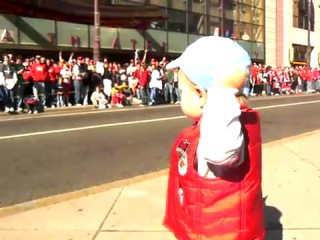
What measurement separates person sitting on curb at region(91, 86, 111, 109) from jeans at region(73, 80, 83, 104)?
1.53 feet

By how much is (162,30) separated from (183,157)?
30.2 m

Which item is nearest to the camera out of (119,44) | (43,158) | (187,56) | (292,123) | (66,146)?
(187,56)

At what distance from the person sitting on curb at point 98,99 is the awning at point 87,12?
6.39 metres

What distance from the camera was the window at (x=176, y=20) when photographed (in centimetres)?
3309

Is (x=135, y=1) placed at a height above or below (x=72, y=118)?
above

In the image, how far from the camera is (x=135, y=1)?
31.0 meters

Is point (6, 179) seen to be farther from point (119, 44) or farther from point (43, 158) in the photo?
point (119, 44)

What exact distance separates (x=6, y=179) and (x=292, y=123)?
8.57m

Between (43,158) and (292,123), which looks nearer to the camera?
(43,158)

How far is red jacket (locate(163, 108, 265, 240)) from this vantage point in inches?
86.5

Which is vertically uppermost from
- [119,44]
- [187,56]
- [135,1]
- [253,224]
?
[135,1]

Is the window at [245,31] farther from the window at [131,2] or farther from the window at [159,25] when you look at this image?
the window at [131,2]

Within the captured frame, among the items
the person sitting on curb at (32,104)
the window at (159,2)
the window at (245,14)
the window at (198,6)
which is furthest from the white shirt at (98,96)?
the window at (245,14)

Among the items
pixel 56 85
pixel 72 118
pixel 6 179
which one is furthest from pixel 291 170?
pixel 56 85
